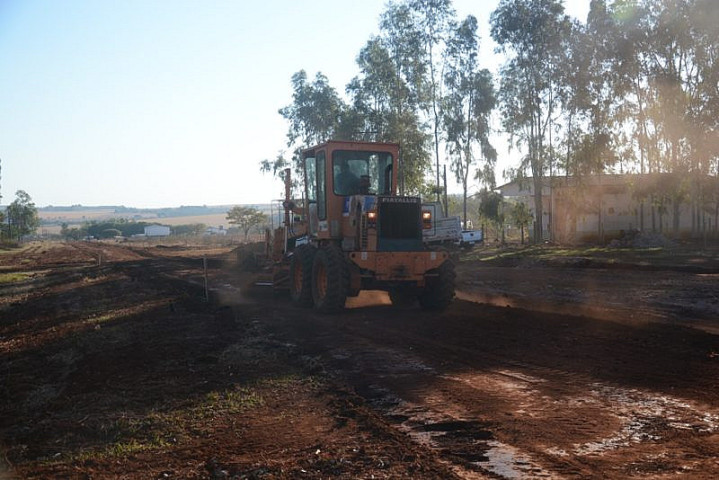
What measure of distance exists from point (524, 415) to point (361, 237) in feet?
25.6

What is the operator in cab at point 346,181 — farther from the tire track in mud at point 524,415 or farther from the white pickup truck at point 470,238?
the white pickup truck at point 470,238

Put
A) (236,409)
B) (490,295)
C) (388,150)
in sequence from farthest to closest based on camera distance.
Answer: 1. (490,295)
2. (388,150)
3. (236,409)

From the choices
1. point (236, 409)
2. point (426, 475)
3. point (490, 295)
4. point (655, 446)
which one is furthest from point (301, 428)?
point (490, 295)

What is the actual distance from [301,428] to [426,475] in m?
1.79

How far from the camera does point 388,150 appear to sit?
51.4 ft

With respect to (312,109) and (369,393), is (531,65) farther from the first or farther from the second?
(369,393)

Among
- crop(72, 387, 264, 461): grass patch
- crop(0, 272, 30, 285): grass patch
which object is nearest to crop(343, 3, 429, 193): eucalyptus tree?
crop(0, 272, 30, 285): grass patch

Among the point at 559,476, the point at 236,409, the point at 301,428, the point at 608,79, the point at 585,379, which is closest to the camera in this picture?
the point at 559,476

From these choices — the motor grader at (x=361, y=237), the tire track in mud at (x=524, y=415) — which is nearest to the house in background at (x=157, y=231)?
the motor grader at (x=361, y=237)

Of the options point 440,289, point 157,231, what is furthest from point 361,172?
point 157,231

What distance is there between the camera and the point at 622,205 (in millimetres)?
48125

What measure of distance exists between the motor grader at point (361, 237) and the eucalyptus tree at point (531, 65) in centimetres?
2694

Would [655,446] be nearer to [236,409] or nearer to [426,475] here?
[426,475]

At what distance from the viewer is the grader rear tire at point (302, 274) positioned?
15539mm
